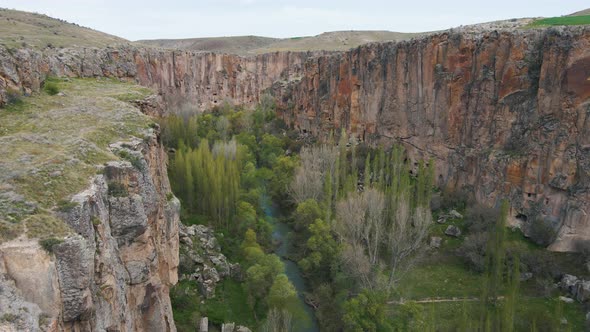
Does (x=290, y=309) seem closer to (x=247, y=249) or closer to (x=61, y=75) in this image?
(x=247, y=249)

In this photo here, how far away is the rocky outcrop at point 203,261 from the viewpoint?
2312cm

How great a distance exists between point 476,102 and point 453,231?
1131cm

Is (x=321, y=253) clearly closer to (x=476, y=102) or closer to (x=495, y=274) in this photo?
(x=495, y=274)

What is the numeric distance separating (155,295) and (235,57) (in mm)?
66689

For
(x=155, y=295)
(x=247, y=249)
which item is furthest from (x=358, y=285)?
(x=155, y=295)

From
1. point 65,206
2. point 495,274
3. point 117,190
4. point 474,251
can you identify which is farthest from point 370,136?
point 65,206

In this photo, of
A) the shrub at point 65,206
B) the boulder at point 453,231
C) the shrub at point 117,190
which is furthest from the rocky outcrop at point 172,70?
the boulder at point 453,231

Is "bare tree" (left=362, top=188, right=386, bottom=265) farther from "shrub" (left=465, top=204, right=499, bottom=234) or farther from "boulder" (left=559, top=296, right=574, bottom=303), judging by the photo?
"boulder" (left=559, top=296, right=574, bottom=303)

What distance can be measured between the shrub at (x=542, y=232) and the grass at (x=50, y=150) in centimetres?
2438

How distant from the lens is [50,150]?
38.9 feet

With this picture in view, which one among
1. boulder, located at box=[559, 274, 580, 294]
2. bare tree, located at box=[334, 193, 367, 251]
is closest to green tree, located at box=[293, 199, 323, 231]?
bare tree, located at box=[334, 193, 367, 251]

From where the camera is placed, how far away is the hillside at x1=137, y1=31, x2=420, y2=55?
348 feet

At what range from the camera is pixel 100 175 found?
11242 millimetres

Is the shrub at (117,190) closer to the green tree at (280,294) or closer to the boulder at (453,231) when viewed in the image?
the green tree at (280,294)
